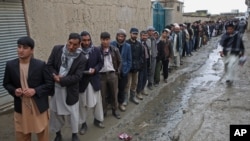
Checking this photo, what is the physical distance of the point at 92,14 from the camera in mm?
8477

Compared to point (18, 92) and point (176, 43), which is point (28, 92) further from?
point (176, 43)

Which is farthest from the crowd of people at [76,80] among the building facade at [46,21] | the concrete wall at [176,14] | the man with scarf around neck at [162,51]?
the concrete wall at [176,14]

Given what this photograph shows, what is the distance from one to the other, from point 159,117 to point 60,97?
2.54 meters

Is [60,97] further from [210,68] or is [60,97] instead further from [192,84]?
[210,68]

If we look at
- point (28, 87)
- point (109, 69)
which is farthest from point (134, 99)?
point (28, 87)

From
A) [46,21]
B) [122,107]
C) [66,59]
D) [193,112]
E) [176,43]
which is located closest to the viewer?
[66,59]

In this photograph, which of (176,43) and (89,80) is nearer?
(89,80)

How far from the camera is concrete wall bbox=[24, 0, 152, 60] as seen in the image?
246 inches

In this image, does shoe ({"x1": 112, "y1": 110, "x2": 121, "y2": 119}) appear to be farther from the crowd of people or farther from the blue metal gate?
the blue metal gate

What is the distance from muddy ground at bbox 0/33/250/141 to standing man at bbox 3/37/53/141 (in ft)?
4.11

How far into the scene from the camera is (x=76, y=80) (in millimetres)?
Answer: 4113

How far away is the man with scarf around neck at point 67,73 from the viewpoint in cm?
408

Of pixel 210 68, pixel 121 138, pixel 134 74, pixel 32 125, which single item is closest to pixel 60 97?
pixel 32 125

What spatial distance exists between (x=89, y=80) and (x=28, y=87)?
1.42 meters
